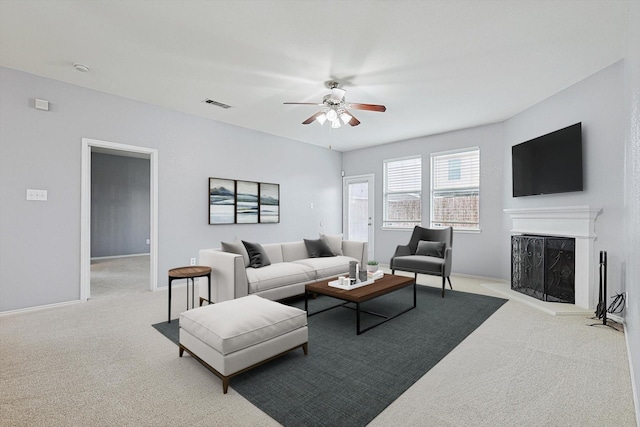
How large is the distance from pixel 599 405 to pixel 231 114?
521 centimetres

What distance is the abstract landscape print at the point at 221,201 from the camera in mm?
5273

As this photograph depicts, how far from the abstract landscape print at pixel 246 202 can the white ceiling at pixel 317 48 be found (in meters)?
1.67

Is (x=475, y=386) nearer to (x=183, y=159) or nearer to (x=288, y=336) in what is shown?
(x=288, y=336)

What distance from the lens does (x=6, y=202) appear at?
3438mm

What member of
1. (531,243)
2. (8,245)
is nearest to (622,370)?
(531,243)

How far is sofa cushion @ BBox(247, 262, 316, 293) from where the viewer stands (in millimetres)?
3490

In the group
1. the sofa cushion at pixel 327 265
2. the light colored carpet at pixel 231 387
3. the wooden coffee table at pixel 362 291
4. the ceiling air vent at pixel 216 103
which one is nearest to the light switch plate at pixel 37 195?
the light colored carpet at pixel 231 387

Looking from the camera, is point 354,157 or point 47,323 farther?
point 354,157

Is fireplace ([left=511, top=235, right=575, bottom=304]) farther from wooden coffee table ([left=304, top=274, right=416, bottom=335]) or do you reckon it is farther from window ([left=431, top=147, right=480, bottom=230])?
wooden coffee table ([left=304, top=274, right=416, bottom=335])

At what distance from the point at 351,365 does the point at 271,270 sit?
173 centimetres

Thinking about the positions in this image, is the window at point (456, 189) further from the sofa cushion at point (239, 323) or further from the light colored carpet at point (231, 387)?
the sofa cushion at point (239, 323)

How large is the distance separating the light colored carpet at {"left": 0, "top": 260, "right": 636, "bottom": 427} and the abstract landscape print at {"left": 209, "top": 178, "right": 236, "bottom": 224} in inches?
94.8

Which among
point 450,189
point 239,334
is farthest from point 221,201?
point 450,189

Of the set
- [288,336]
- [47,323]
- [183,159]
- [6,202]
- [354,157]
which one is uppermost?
[354,157]
